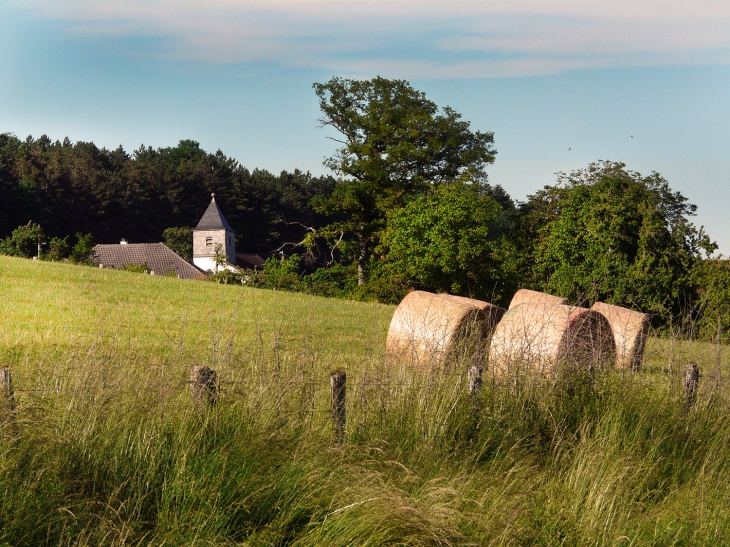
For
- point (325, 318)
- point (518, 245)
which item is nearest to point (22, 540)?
point (325, 318)

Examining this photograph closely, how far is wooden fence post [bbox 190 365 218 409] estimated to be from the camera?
19.1ft

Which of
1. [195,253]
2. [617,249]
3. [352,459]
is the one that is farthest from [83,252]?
[195,253]

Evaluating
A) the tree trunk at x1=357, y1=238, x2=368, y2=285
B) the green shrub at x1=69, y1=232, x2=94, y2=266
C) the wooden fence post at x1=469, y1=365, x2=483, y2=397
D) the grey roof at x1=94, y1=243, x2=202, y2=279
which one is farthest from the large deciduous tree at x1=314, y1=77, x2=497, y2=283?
the wooden fence post at x1=469, y1=365, x2=483, y2=397

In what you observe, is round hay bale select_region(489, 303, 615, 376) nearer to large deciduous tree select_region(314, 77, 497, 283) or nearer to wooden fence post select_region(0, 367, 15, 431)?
wooden fence post select_region(0, 367, 15, 431)

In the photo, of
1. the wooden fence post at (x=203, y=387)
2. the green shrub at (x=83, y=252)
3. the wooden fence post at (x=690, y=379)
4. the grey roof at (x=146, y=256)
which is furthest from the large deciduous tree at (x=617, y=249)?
the grey roof at (x=146, y=256)

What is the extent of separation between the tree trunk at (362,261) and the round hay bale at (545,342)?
33.3 metres

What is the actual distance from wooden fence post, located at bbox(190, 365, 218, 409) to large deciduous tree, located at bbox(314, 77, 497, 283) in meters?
38.1

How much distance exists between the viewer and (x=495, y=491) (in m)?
5.53

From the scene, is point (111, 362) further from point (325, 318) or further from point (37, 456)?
point (325, 318)

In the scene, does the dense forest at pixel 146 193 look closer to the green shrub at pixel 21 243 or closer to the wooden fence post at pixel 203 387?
the green shrub at pixel 21 243

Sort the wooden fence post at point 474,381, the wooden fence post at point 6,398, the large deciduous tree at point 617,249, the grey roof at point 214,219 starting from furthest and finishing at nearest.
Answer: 1. the grey roof at point 214,219
2. the large deciduous tree at point 617,249
3. the wooden fence post at point 474,381
4. the wooden fence post at point 6,398

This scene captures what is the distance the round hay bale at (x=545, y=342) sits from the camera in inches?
316

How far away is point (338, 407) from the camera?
20.4 ft

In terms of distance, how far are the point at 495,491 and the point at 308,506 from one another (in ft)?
4.38
